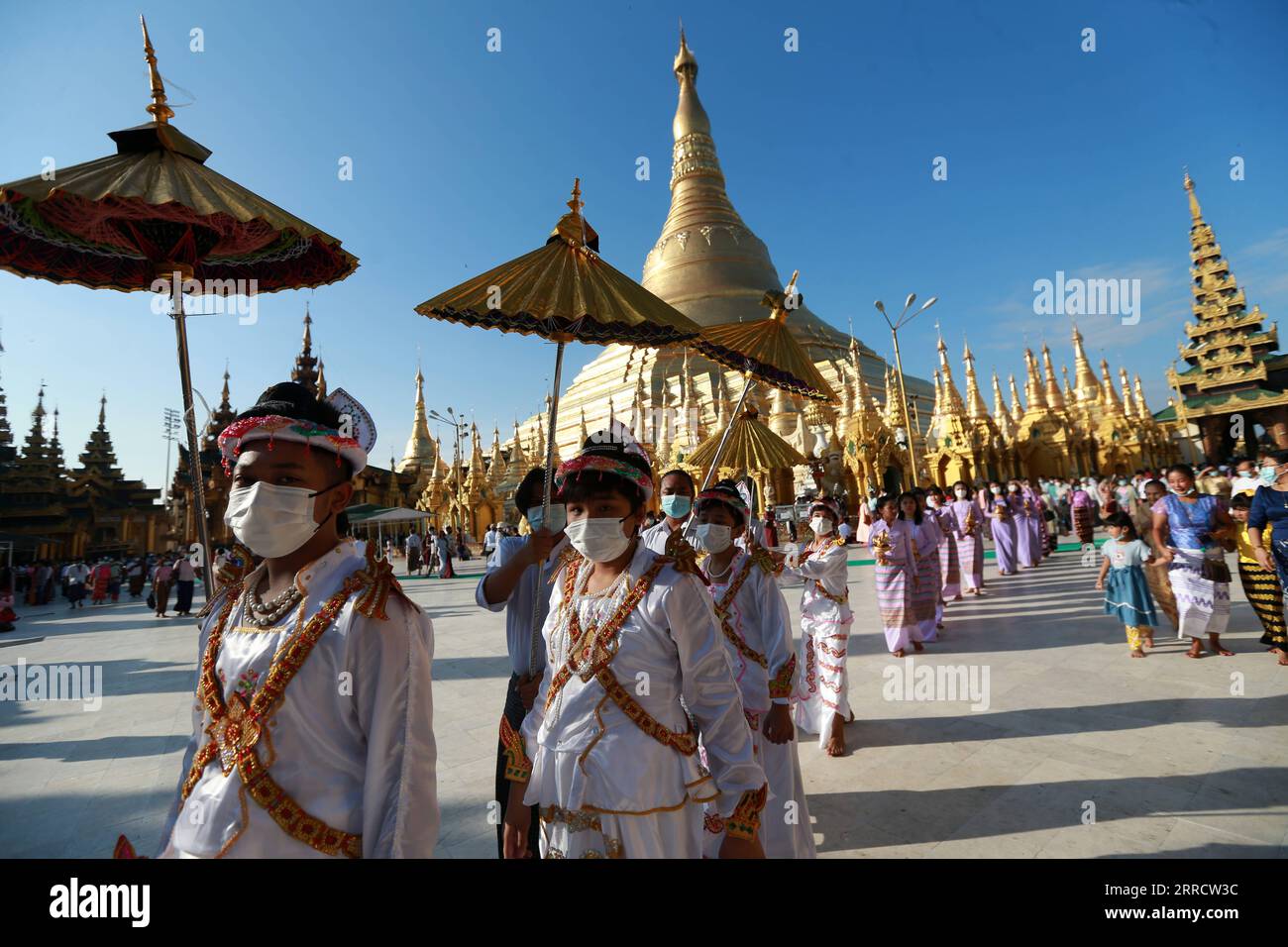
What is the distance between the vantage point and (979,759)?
12.3 feet

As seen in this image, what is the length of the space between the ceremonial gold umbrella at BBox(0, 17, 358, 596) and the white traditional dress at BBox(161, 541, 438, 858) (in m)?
0.97

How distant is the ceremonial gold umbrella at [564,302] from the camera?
2572 mm

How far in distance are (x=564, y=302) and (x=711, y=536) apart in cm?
142

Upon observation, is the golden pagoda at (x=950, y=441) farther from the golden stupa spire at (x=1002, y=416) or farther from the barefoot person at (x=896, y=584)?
the barefoot person at (x=896, y=584)

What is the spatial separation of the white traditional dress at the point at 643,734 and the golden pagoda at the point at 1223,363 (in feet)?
134

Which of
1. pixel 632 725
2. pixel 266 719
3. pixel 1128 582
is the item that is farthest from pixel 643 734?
pixel 1128 582

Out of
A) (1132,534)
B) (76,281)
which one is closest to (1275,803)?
(1132,534)

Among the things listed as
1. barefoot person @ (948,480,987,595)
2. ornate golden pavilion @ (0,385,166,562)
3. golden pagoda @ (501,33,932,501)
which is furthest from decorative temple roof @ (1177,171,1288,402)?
ornate golden pavilion @ (0,385,166,562)

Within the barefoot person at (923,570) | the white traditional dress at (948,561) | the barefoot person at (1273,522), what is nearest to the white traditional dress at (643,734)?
the barefoot person at (1273,522)

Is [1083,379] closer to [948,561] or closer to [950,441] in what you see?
[950,441]

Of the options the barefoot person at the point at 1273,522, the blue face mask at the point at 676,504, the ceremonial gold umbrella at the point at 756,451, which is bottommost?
the barefoot person at the point at 1273,522

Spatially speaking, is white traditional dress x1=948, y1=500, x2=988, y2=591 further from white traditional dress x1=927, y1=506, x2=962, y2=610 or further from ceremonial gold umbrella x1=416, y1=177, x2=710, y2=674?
ceremonial gold umbrella x1=416, y1=177, x2=710, y2=674

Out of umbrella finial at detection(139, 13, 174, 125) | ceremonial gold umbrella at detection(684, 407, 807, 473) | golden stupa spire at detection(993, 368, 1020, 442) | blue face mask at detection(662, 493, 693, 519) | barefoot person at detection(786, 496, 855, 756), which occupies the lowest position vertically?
barefoot person at detection(786, 496, 855, 756)

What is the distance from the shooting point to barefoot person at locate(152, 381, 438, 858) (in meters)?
1.26
